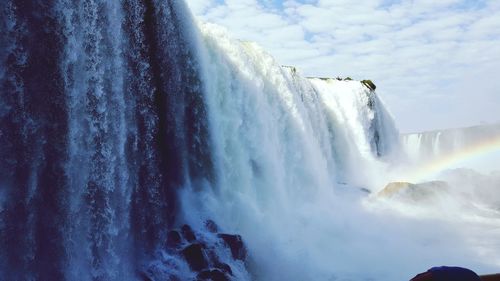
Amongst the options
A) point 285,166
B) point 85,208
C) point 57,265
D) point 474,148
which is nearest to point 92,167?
point 85,208

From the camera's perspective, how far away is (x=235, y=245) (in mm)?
9703

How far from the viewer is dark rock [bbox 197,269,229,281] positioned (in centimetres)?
852

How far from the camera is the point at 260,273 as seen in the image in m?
10.4

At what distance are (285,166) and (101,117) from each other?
954 cm

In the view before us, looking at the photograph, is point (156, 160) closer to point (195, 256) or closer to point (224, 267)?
point (195, 256)

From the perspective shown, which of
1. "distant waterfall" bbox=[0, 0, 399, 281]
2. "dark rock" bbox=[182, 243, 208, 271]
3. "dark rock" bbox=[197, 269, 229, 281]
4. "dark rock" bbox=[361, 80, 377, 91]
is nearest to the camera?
"distant waterfall" bbox=[0, 0, 399, 281]

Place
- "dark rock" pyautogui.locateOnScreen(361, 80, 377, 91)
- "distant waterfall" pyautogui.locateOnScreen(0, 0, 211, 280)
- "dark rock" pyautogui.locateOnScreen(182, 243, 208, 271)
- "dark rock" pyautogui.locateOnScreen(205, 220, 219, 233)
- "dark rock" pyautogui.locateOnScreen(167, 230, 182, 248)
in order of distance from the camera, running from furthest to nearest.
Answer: "dark rock" pyautogui.locateOnScreen(361, 80, 377, 91) → "dark rock" pyautogui.locateOnScreen(205, 220, 219, 233) → "dark rock" pyautogui.locateOnScreen(167, 230, 182, 248) → "dark rock" pyautogui.locateOnScreen(182, 243, 208, 271) → "distant waterfall" pyautogui.locateOnScreen(0, 0, 211, 280)

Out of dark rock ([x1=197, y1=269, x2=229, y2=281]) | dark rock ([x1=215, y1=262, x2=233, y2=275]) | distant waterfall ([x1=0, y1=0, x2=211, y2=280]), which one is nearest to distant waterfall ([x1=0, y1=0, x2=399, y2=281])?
distant waterfall ([x1=0, y1=0, x2=211, y2=280])

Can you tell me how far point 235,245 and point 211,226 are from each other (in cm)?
80

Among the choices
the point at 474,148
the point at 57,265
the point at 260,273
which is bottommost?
the point at 474,148

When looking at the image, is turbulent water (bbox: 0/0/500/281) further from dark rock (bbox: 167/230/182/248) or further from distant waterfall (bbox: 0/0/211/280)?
dark rock (bbox: 167/230/182/248)

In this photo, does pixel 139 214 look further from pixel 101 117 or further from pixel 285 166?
pixel 285 166

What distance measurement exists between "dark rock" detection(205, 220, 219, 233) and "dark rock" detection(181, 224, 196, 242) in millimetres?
449

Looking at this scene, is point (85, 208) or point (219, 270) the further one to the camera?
point (219, 270)
